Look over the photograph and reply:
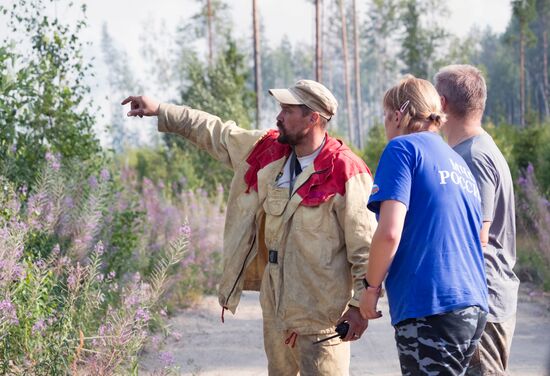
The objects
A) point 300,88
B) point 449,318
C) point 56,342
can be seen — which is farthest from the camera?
point 56,342

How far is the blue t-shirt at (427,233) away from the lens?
11.5 ft

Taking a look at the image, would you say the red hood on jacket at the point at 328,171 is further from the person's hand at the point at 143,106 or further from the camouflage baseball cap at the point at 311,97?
the person's hand at the point at 143,106

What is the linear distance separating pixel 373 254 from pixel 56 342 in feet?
7.36

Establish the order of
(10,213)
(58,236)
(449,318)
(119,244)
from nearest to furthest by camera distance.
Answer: (449,318) → (10,213) → (58,236) → (119,244)

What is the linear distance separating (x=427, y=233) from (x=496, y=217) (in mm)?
902

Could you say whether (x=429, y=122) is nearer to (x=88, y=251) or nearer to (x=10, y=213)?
(x=10, y=213)

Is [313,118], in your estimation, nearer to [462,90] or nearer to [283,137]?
[283,137]

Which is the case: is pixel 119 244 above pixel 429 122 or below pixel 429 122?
below

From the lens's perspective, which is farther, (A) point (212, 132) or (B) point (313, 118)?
(A) point (212, 132)

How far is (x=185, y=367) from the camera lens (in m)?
7.46

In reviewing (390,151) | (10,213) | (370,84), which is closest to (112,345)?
(10,213)

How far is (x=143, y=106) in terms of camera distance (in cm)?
495

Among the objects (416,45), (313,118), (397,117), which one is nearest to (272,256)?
(313,118)

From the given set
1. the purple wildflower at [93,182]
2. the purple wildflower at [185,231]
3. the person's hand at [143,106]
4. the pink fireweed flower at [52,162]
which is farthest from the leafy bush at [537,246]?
the person's hand at [143,106]
